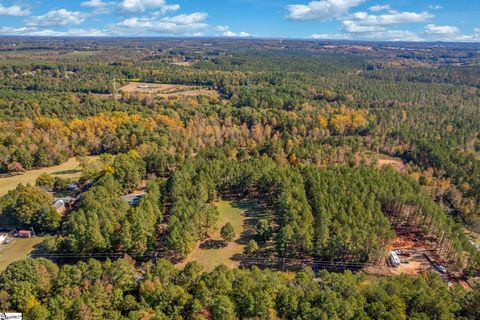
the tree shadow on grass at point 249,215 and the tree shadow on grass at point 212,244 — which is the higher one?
the tree shadow on grass at point 249,215

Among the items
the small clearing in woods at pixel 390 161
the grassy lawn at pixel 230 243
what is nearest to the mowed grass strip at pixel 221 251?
→ the grassy lawn at pixel 230 243

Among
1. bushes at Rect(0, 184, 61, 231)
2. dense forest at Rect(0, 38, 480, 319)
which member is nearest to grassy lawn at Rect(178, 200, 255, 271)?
dense forest at Rect(0, 38, 480, 319)

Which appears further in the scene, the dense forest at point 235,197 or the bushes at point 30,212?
the bushes at point 30,212

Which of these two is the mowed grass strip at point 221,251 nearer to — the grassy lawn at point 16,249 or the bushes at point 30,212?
the grassy lawn at point 16,249

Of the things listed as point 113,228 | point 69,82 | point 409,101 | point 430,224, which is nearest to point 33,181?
point 113,228

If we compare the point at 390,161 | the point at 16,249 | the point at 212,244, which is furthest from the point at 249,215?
the point at 390,161

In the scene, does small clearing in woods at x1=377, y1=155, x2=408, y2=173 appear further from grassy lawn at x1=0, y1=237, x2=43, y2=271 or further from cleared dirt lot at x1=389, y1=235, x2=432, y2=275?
grassy lawn at x1=0, y1=237, x2=43, y2=271
